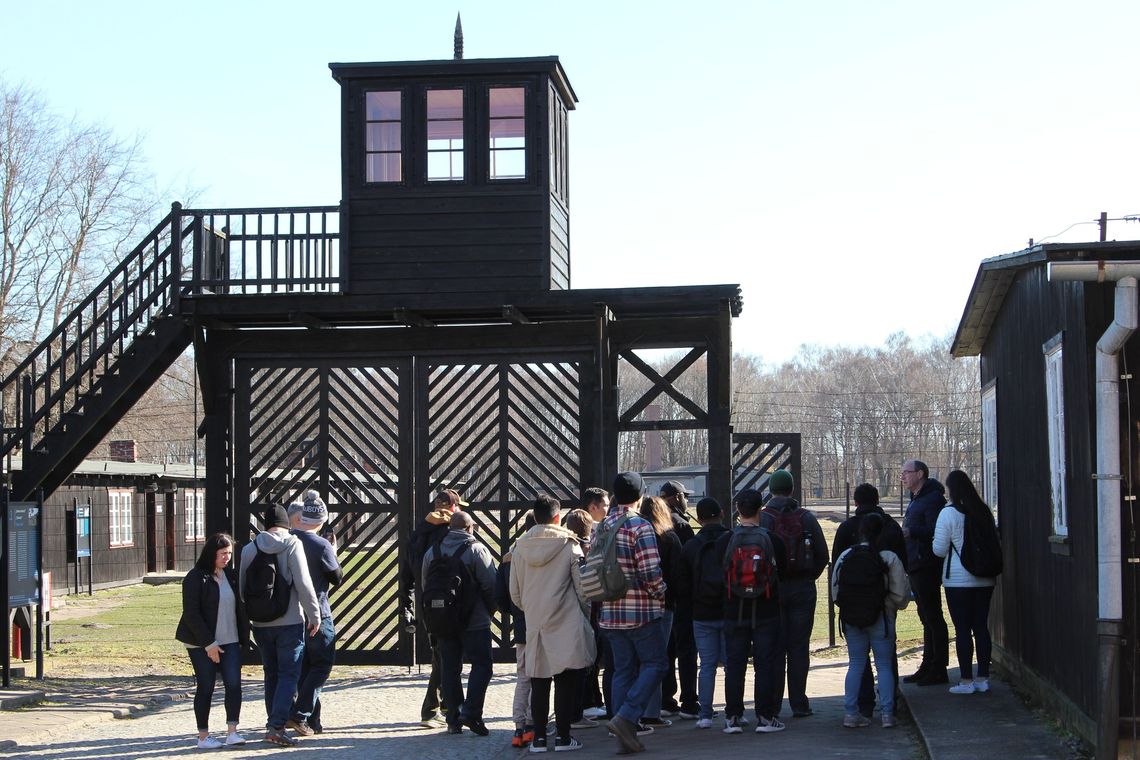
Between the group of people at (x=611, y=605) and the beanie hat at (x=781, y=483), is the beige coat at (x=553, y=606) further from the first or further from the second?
the beanie hat at (x=781, y=483)

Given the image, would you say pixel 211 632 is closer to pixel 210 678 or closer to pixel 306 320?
pixel 210 678

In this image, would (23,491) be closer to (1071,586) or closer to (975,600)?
(975,600)

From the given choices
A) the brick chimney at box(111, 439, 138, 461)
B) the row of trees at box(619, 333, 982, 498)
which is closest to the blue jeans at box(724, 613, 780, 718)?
the brick chimney at box(111, 439, 138, 461)

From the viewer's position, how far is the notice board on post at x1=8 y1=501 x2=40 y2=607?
14.6 m

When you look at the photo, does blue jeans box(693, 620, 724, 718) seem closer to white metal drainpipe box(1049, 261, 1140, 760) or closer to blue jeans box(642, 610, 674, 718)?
blue jeans box(642, 610, 674, 718)

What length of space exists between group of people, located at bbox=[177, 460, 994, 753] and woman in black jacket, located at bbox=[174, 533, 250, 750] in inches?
0.5

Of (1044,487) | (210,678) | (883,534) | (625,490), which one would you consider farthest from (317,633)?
(1044,487)

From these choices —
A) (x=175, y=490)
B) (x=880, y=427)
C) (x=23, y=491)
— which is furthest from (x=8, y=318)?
(x=880, y=427)

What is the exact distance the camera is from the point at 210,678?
1035cm

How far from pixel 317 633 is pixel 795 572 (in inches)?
147

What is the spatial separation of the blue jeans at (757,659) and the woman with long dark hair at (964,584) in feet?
6.37

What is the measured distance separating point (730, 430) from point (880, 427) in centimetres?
8505

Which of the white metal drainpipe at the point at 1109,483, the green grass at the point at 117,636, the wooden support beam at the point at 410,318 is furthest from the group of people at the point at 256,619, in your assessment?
the white metal drainpipe at the point at 1109,483

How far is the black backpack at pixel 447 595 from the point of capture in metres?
10.6
